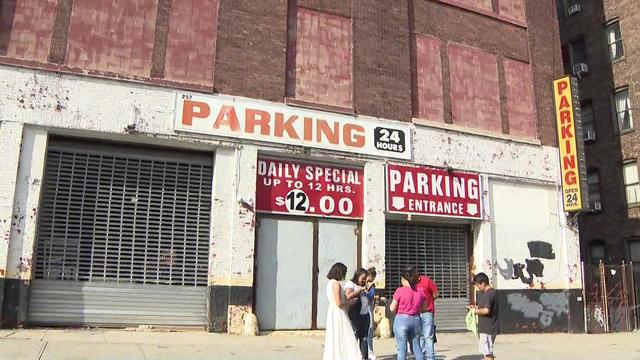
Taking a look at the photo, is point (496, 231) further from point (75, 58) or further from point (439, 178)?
point (75, 58)

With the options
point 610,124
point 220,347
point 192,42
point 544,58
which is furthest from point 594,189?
point 220,347

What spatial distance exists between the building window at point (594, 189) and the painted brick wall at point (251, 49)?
15884 mm

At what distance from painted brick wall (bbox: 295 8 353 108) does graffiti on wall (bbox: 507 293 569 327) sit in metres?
7.11

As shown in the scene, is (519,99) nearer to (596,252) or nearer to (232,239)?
(596,252)

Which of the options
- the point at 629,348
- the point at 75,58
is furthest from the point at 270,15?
the point at 629,348

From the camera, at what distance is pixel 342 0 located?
1491 centimetres

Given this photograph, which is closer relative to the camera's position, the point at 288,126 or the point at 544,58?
the point at 288,126

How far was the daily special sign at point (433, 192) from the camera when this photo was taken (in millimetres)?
14367

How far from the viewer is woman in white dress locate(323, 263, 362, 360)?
731 centimetres

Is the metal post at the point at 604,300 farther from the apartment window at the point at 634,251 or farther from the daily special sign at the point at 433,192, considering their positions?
the apartment window at the point at 634,251

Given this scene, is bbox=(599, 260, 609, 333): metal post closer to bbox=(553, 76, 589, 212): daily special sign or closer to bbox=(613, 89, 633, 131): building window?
bbox=(553, 76, 589, 212): daily special sign

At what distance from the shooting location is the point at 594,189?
932 inches

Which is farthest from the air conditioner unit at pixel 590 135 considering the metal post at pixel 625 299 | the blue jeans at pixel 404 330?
the blue jeans at pixel 404 330

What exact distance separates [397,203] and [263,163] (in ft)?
11.8
